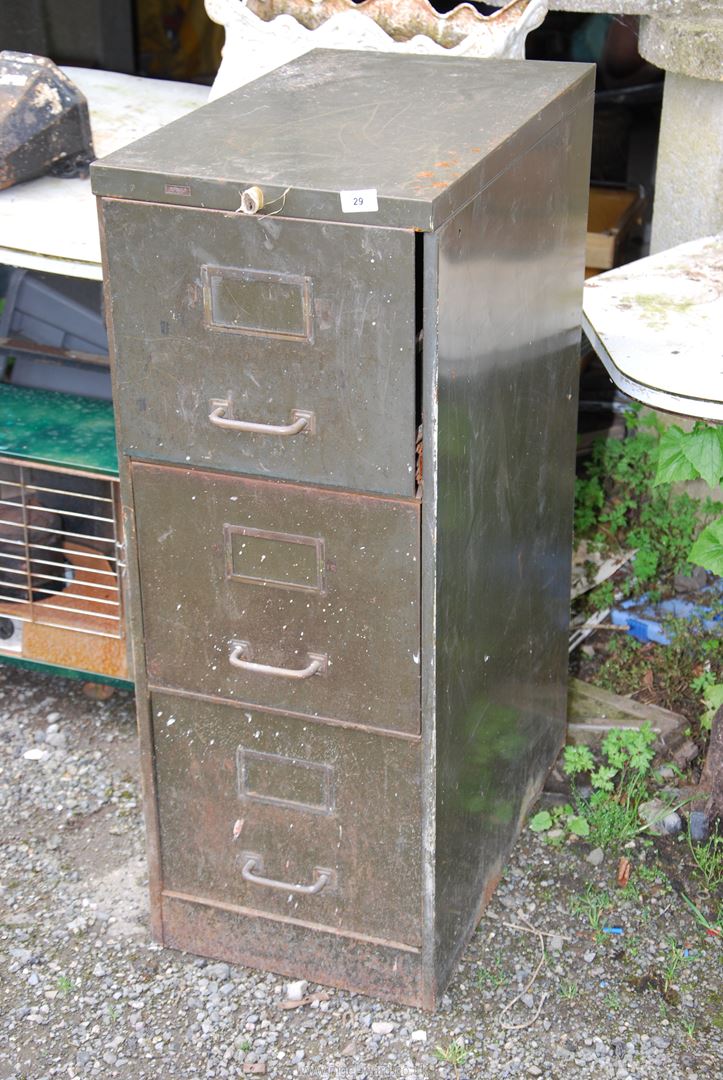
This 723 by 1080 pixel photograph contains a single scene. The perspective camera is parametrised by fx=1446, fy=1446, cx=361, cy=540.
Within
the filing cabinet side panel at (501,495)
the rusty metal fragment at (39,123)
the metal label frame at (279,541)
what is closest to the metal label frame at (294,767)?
the filing cabinet side panel at (501,495)

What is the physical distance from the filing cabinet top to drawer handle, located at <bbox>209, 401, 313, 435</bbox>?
0.34 meters

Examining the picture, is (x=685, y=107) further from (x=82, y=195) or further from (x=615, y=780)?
(x=615, y=780)

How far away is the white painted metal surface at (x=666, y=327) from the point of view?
9.04 ft

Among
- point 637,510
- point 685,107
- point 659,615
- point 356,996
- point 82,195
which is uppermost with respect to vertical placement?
point 685,107

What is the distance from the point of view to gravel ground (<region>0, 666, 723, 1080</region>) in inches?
111

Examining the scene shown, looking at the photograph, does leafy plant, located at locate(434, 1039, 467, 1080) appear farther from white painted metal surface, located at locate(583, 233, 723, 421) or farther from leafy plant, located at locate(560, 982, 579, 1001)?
white painted metal surface, located at locate(583, 233, 723, 421)

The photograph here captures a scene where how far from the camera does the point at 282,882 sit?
2.90 meters

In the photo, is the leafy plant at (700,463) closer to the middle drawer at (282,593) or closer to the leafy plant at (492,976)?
the middle drawer at (282,593)

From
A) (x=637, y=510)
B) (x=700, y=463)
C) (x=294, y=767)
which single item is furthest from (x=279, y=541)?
(x=637, y=510)

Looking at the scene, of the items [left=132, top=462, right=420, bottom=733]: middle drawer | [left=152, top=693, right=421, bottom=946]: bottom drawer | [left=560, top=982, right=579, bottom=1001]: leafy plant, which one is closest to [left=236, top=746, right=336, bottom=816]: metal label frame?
[left=152, top=693, right=421, bottom=946]: bottom drawer

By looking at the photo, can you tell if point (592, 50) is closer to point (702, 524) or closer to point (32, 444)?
point (702, 524)

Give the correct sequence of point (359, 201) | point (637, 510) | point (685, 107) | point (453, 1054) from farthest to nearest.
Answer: point (637, 510)
point (685, 107)
point (453, 1054)
point (359, 201)

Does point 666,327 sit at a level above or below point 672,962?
above

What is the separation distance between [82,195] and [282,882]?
1707mm
